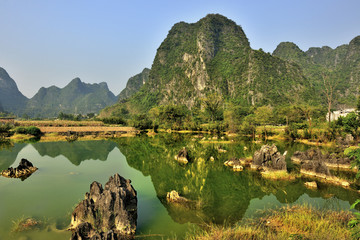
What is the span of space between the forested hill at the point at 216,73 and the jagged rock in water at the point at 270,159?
9002 centimetres

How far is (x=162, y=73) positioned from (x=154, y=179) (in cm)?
17650

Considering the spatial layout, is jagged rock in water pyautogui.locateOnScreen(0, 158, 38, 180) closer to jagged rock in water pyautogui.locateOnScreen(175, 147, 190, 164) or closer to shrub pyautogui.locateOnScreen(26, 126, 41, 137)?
jagged rock in water pyautogui.locateOnScreen(175, 147, 190, 164)

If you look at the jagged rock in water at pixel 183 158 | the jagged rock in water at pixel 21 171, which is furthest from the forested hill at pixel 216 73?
the jagged rock in water at pixel 21 171

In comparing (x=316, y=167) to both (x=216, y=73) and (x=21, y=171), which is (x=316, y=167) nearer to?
(x=21, y=171)

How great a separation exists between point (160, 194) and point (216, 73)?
5823 inches

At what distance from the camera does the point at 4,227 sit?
726 cm

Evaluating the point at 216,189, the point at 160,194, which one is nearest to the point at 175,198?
the point at 160,194

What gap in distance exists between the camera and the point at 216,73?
5915 inches

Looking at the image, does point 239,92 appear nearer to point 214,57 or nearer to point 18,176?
point 214,57

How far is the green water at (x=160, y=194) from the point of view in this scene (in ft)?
25.6

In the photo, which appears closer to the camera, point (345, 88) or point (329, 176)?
point (329, 176)

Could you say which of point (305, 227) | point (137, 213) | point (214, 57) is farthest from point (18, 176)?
point (214, 57)

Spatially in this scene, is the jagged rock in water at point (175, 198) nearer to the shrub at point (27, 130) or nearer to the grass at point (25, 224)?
the grass at point (25, 224)

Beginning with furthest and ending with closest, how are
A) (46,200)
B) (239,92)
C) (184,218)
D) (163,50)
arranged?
(163,50), (239,92), (46,200), (184,218)
